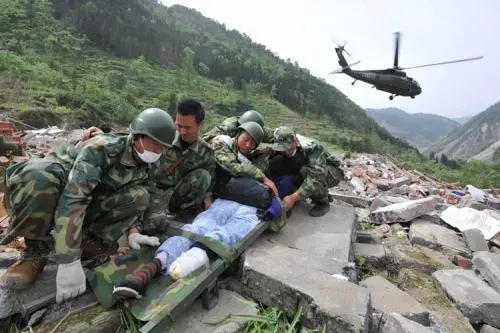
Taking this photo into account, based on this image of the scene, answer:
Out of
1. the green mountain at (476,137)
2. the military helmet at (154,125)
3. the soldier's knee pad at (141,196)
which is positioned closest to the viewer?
the military helmet at (154,125)

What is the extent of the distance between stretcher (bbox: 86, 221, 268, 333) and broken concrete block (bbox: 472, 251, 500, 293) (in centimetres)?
254

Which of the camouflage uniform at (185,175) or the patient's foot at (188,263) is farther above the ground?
the camouflage uniform at (185,175)

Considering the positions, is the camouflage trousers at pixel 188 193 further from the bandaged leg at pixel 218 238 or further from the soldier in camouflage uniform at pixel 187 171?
the bandaged leg at pixel 218 238

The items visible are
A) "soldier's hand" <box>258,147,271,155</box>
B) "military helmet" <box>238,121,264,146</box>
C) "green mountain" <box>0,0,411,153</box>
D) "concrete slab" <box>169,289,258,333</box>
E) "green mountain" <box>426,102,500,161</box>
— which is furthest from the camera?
"green mountain" <box>426,102,500,161</box>

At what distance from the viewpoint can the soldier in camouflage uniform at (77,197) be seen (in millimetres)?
2170

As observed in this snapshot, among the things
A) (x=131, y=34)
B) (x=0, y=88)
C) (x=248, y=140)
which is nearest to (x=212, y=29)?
(x=131, y=34)

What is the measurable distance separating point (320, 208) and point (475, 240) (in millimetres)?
1963

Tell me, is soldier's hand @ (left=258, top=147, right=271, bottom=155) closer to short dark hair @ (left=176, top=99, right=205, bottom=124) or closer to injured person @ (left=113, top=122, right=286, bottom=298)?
injured person @ (left=113, top=122, right=286, bottom=298)

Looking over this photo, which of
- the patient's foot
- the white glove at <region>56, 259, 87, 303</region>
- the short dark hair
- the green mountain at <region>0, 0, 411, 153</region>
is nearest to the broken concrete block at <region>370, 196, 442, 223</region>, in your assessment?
the short dark hair

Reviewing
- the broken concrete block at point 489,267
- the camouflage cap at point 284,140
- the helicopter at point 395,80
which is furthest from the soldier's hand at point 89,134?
the helicopter at point 395,80

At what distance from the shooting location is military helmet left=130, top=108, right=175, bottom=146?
2512 millimetres

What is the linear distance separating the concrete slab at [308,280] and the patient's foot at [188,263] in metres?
0.36

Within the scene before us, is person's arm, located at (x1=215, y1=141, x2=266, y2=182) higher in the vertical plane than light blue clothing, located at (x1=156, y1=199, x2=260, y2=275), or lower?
higher

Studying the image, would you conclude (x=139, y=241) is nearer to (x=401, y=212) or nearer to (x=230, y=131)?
(x=230, y=131)
